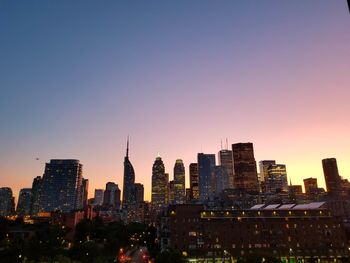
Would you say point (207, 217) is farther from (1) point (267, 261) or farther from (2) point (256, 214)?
(1) point (267, 261)

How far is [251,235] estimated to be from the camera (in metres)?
133

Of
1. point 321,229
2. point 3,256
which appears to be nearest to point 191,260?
point 321,229

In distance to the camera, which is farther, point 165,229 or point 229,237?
point 165,229

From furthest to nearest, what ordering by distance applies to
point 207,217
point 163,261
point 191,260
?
1. point 207,217
2. point 191,260
3. point 163,261

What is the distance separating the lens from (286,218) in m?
137

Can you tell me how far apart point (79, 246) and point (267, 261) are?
59911mm

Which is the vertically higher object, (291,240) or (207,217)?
(207,217)

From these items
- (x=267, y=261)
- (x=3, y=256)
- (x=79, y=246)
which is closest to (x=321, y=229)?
(x=267, y=261)

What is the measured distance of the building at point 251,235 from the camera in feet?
425

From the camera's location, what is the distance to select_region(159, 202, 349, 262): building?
129500 mm

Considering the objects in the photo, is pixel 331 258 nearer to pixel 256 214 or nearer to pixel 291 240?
pixel 291 240

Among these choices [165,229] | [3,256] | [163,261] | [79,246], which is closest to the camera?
[3,256]

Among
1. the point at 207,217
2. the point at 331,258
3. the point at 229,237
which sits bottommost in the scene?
the point at 331,258

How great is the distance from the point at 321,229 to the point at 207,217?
50300mm
